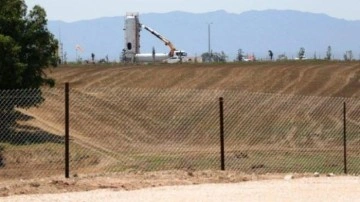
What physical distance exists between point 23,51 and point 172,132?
6.34 m

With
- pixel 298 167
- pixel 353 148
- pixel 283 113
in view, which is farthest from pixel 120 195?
pixel 283 113

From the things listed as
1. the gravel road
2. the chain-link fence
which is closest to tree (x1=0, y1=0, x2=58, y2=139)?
the chain-link fence

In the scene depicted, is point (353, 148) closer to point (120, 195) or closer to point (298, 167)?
point (298, 167)

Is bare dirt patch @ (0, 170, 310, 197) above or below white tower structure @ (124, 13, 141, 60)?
below

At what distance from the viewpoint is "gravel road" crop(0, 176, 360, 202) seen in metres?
14.6

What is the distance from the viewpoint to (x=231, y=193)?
1524 cm

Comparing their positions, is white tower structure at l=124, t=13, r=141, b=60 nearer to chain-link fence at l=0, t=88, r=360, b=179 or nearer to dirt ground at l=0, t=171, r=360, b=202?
chain-link fence at l=0, t=88, r=360, b=179

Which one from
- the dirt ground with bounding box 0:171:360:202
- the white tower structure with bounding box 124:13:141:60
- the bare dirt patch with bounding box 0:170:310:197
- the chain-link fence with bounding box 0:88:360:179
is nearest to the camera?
the dirt ground with bounding box 0:171:360:202

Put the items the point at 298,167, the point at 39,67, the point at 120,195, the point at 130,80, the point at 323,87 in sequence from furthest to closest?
the point at 130,80
the point at 323,87
the point at 39,67
the point at 298,167
the point at 120,195

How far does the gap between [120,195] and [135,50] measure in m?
68.3

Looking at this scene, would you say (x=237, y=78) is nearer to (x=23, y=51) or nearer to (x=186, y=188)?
(x=23, y=51)

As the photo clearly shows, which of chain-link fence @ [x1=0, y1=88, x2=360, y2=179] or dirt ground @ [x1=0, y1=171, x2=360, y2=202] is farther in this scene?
chain-link fence @ [x1=0, y1=88, x2=360, y2=179]

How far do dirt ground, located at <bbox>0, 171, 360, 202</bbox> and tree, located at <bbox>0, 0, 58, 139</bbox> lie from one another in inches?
423

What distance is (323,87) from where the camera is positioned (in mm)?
45312
